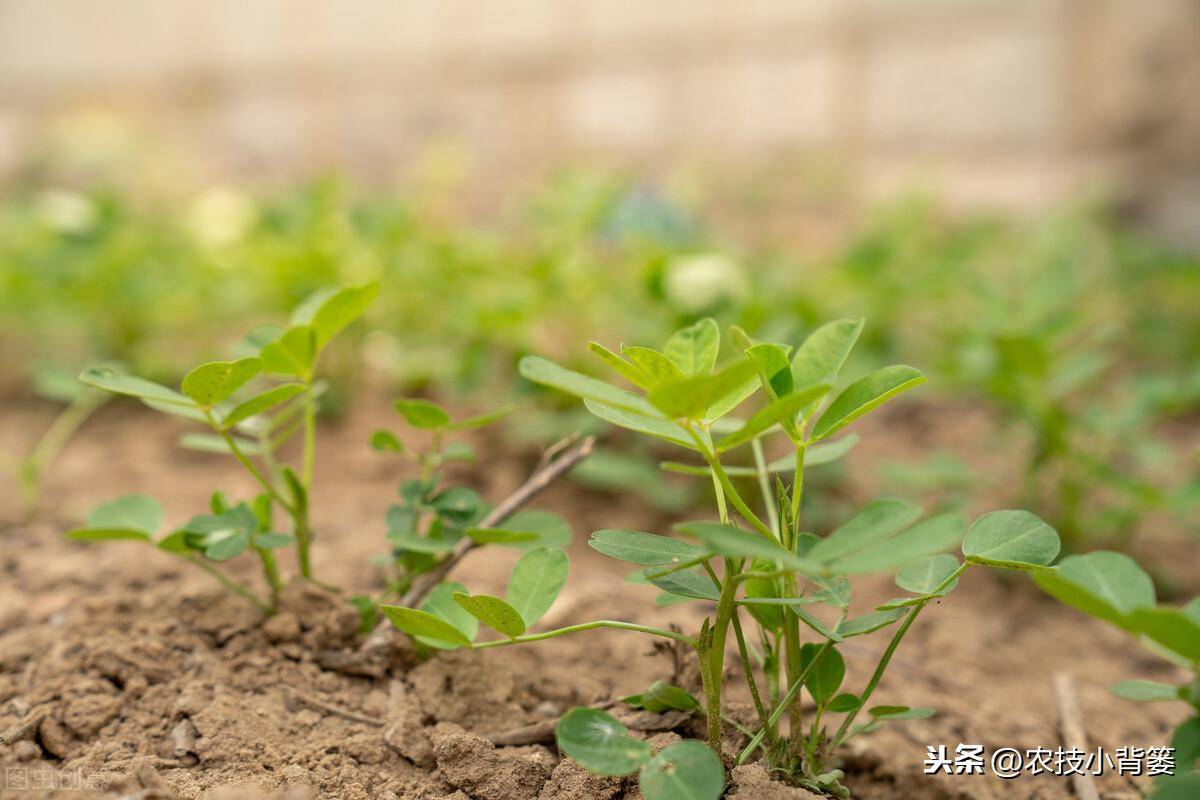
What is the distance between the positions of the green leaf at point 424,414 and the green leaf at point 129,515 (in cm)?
24

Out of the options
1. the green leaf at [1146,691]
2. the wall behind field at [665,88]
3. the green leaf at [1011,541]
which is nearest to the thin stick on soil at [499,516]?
the green leaf at [1011,541]

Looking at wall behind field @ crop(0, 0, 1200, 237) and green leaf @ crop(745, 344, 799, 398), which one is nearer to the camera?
green leaf @ crop(745, 344, 799, 398)

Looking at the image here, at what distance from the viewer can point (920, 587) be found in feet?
2.28

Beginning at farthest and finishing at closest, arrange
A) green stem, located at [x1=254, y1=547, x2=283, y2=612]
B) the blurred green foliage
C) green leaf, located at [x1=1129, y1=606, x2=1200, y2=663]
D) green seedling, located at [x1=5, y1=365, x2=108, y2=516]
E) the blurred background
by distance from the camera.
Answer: the blurred background < the blurred green foliage < green seedling, located at [x1=5, y1=365, x2=108, y2=516] < green stem, located at [x1=254, y1=547, x2=283, y2=612] < green leaf, located at [x1=1129, y1=606, x2=1200, y2=663]

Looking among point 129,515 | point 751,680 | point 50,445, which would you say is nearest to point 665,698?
point 751,680

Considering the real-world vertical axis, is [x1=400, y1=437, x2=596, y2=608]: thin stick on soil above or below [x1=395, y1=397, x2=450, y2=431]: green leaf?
below

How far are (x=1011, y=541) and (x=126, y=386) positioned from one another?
0.64m

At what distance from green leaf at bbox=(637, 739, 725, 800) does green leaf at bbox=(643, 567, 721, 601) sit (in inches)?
3.8

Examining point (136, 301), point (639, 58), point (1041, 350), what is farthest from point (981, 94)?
point (136, 301)

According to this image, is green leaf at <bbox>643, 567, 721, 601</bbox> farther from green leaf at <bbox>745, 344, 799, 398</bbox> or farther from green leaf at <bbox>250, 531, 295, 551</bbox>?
green leaf at <bbox>250, 531, 295, 551</bbox>

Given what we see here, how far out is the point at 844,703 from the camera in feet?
2.31

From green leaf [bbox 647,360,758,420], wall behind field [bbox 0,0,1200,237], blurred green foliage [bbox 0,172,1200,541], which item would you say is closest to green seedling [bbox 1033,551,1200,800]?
green leaf [bbox 647,360,758,420]

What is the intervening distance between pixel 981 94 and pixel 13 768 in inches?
152

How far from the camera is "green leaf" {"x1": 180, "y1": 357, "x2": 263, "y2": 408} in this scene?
725mm
